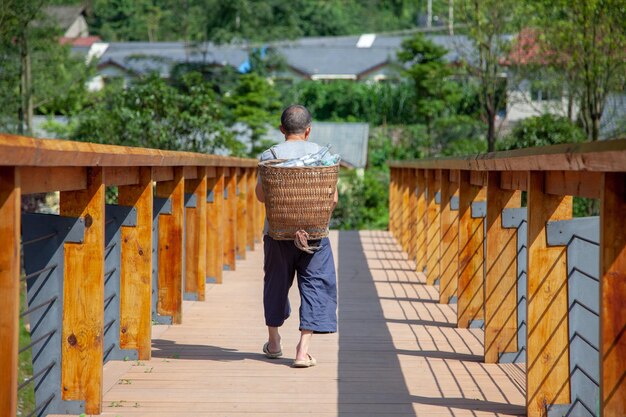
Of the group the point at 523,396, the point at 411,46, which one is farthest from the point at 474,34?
the point at 523,396

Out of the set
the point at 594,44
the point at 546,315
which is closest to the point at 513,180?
the point at 546,315

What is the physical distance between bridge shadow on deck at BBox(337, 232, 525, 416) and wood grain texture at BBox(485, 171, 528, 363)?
0.82ft

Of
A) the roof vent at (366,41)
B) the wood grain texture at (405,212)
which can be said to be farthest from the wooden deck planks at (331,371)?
the roof vent at (366,41)

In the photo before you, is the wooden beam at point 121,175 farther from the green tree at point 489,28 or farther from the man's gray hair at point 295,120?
the green tree at point 489,28

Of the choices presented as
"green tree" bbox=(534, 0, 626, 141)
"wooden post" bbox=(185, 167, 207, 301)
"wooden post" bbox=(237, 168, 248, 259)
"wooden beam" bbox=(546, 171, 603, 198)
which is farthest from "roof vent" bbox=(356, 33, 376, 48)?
"wooden beam" bbox=(546, 171, 603, 198)

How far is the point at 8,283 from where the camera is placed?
9.95 ft

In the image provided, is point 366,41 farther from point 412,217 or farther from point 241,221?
point 241,221

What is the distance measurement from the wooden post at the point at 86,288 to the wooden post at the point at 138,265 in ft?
3.62

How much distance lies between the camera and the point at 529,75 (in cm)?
3088

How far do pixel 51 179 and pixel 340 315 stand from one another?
12.9 feet

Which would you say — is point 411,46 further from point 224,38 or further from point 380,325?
point 380,325

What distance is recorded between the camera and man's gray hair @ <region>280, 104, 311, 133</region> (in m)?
5.52

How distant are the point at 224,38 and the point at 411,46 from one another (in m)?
6.66

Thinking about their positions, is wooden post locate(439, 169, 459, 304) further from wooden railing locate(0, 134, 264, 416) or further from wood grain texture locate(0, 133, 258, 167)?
wood grain texture locate(0, 133, 258, 167)
